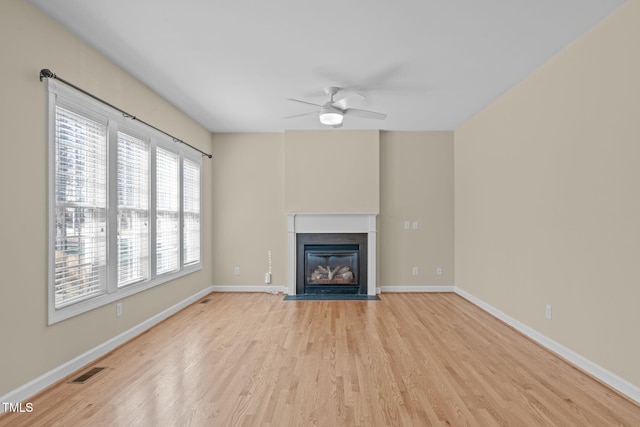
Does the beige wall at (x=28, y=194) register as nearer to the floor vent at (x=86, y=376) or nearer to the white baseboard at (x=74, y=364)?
the white baseboard at (x=74, y=364)

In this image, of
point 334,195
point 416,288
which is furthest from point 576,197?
point 334,195

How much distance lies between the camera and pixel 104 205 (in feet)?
10.2

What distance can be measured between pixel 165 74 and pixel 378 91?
2289 mm

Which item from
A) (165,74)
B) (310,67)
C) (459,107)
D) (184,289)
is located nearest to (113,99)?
(165,74)

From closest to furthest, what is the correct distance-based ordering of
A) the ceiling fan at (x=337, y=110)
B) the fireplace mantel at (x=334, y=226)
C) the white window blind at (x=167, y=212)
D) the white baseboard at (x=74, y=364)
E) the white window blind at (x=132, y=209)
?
the white baseboard at (x=74, y=364) < the white window blind at (x=132, y=209) < the ceiling fan at (x=337, y=110) < the white window blind at (x=167, y=212) < the fireplace mantel at (x=334, y=226)

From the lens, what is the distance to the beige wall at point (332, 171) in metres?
5.63

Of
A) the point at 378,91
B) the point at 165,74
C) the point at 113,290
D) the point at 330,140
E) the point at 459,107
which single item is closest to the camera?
the point at 113,290

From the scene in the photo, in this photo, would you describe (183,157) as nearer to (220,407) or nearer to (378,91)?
(378,91)

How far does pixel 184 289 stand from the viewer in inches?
189

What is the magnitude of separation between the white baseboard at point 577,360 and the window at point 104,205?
409cm

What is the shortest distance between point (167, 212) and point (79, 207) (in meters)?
1.58

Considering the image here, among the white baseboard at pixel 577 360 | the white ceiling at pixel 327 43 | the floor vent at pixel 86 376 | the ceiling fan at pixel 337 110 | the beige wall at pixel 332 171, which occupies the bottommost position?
the floor vent at pixel 86 376

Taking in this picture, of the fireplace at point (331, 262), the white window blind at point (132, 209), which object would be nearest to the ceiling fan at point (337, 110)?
the white window blind at point (132, 209)

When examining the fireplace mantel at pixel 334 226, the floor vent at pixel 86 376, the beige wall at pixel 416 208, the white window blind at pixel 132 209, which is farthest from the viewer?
the beige wall at pixel 416 208
